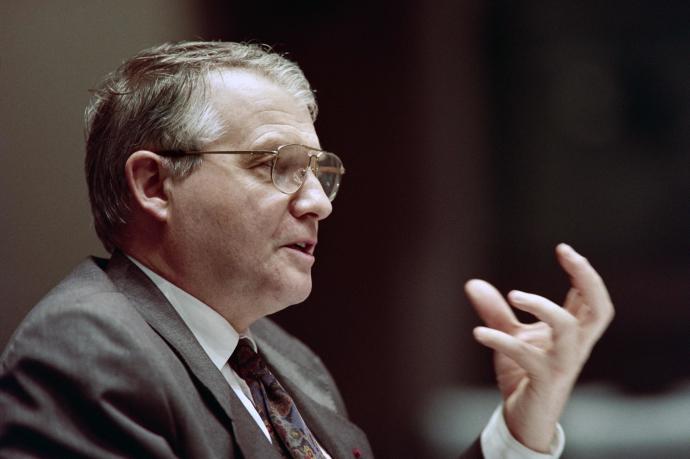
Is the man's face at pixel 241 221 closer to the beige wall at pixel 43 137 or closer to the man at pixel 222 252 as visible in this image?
the man at pixel 222 252

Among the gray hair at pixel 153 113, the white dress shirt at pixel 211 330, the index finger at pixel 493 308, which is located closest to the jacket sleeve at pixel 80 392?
the white dress shirt at pixel 211 330

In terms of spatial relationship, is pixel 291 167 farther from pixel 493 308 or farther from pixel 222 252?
pixel 493 308

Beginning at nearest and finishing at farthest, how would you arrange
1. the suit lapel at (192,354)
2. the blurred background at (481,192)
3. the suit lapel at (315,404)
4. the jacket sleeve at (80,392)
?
1. the jacket sleeve at (80,392)
2. the suit lapel at (192,354)
3. the suit lapel at (315,404)
4. the blurred background at (481,192)

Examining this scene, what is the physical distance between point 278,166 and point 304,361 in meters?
0.59

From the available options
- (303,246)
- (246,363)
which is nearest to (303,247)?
(303,246)

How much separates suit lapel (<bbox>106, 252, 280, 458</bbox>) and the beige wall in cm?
71

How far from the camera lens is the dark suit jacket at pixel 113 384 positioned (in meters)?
1.13

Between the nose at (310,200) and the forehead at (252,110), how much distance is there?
89 millimetres

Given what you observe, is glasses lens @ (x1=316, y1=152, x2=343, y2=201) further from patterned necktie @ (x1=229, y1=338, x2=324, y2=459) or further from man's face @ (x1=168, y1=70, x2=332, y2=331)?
patterned necktie @ (x1=229, y1=338, x2=324, y2=459)

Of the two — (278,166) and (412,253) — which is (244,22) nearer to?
(412,253)

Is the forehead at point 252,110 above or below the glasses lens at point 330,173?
above

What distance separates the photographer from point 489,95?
264 centimetres

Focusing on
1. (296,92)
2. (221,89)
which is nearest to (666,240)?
(296,92)

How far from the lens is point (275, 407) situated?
1.52 m
